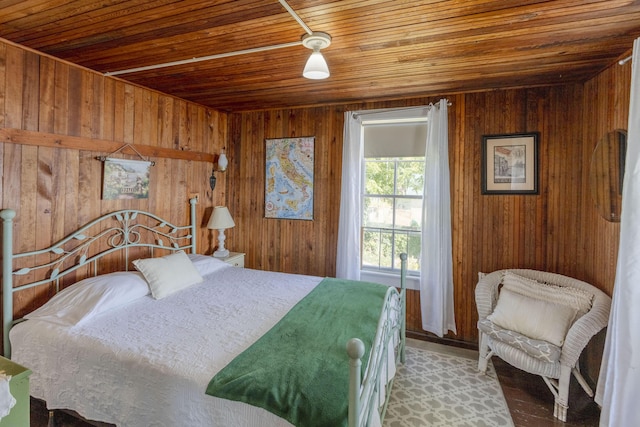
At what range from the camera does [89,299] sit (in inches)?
84.9

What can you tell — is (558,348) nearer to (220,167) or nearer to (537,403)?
(537,403)

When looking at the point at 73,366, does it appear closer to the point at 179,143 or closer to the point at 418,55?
the point at 179,143

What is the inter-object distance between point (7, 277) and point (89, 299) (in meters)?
0.51

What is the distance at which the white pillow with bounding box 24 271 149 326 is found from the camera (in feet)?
6.70

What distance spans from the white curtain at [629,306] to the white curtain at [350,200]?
82.6 inches

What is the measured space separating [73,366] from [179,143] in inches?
91.0

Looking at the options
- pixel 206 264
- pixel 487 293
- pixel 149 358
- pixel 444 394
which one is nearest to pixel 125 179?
pixel 206 264

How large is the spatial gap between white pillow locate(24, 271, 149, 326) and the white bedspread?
0.06 meters

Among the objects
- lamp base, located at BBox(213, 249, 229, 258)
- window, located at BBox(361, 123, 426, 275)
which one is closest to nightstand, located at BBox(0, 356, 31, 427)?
lamp base, located at BBox(213, 249, 229, 258)

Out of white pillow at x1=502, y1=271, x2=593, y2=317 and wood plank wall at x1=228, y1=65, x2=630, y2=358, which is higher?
wood plank wall at x1=228, y1=65, x2=630, y2=358

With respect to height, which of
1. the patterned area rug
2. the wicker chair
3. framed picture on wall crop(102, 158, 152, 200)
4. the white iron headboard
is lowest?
the patterned area rug

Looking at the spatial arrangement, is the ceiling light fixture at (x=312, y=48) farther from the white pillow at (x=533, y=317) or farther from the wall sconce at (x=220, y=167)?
the white pillow at (x=533, y=317)

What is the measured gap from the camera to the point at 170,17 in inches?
72.4

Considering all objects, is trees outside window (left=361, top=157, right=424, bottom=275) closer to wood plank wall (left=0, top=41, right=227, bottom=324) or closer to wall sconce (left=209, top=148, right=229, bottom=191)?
wall sconce (left=209, top=148, right=229, bottom=191)
